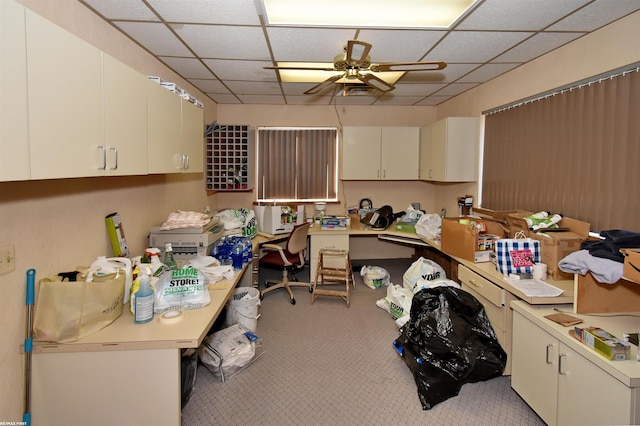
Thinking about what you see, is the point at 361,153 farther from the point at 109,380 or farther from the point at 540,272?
the point at 109,380

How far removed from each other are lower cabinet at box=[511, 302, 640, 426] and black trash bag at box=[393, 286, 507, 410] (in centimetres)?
20

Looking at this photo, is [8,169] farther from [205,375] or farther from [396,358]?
[396,358]

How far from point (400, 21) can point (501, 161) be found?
1.91 m

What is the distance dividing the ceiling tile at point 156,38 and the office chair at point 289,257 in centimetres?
207

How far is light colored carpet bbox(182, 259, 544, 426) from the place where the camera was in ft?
6.92

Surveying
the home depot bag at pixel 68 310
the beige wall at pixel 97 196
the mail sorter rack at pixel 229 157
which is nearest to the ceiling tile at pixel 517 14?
the beige wall at pixel 97 196

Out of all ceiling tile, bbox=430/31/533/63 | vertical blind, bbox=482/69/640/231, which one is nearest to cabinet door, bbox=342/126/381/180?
vertical blind, bbox=482/69/640/231

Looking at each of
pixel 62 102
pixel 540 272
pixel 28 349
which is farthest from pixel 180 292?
pixel 540 272

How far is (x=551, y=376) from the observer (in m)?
1.87

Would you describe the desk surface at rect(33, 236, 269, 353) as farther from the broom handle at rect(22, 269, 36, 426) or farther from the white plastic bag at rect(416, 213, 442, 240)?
the white plastic bag at rect(416, 213, 442, 240)

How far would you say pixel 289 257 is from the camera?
13.4ft

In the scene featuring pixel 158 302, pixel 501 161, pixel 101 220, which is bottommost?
pixel 158 302

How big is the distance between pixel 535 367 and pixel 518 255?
800 mm

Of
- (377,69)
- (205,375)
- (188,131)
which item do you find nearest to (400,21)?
(377,69)
